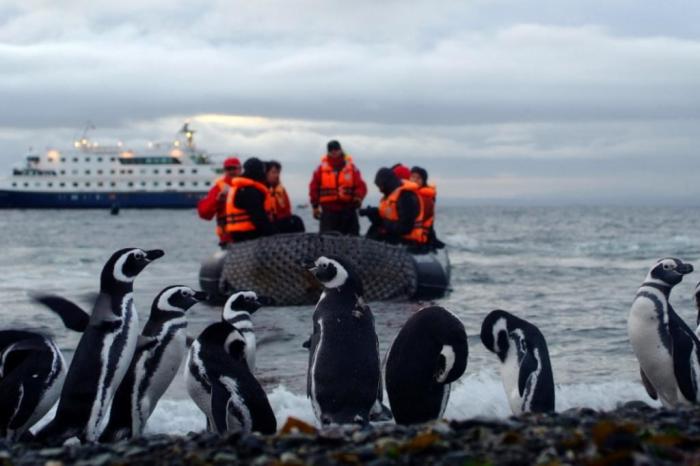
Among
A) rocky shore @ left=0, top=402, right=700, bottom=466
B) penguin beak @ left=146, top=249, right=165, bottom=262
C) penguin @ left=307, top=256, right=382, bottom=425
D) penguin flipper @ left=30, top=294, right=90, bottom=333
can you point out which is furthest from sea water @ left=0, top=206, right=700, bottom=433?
rocky shore @ left=0, top=402, right=700, bottom=466

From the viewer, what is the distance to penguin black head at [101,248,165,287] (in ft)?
22.1

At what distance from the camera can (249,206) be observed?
14211 mm

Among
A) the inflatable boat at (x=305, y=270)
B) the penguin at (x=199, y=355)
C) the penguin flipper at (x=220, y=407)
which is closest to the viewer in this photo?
the penguin flipper at (x=220, y=407)

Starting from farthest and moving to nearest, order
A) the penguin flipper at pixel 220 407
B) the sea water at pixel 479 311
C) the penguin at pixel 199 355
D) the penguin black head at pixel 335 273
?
the sea water at pixel 479 311
the penguin black head at pixel 335 273
the penguin at pixel 199 355
the penguin flipper at pixel 220 407

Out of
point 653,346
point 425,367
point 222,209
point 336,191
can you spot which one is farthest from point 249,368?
point 222,209

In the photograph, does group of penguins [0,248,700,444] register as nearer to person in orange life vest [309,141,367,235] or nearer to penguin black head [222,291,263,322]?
penguin black head [222,291,263,322]

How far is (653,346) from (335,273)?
1.94m

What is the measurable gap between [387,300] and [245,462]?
10156 millimetres

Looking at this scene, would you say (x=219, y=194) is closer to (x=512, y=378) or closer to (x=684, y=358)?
(x=512, y=378)

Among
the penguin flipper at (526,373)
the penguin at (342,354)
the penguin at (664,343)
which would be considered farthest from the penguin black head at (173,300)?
the penguin at (664,343)

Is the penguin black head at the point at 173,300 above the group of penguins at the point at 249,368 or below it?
above

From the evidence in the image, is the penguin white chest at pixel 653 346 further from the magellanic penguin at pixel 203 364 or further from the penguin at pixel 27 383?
the penguin at pixel 27 383

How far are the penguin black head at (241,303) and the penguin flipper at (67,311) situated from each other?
37.3 inches

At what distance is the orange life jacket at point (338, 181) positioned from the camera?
14359 millimetres
